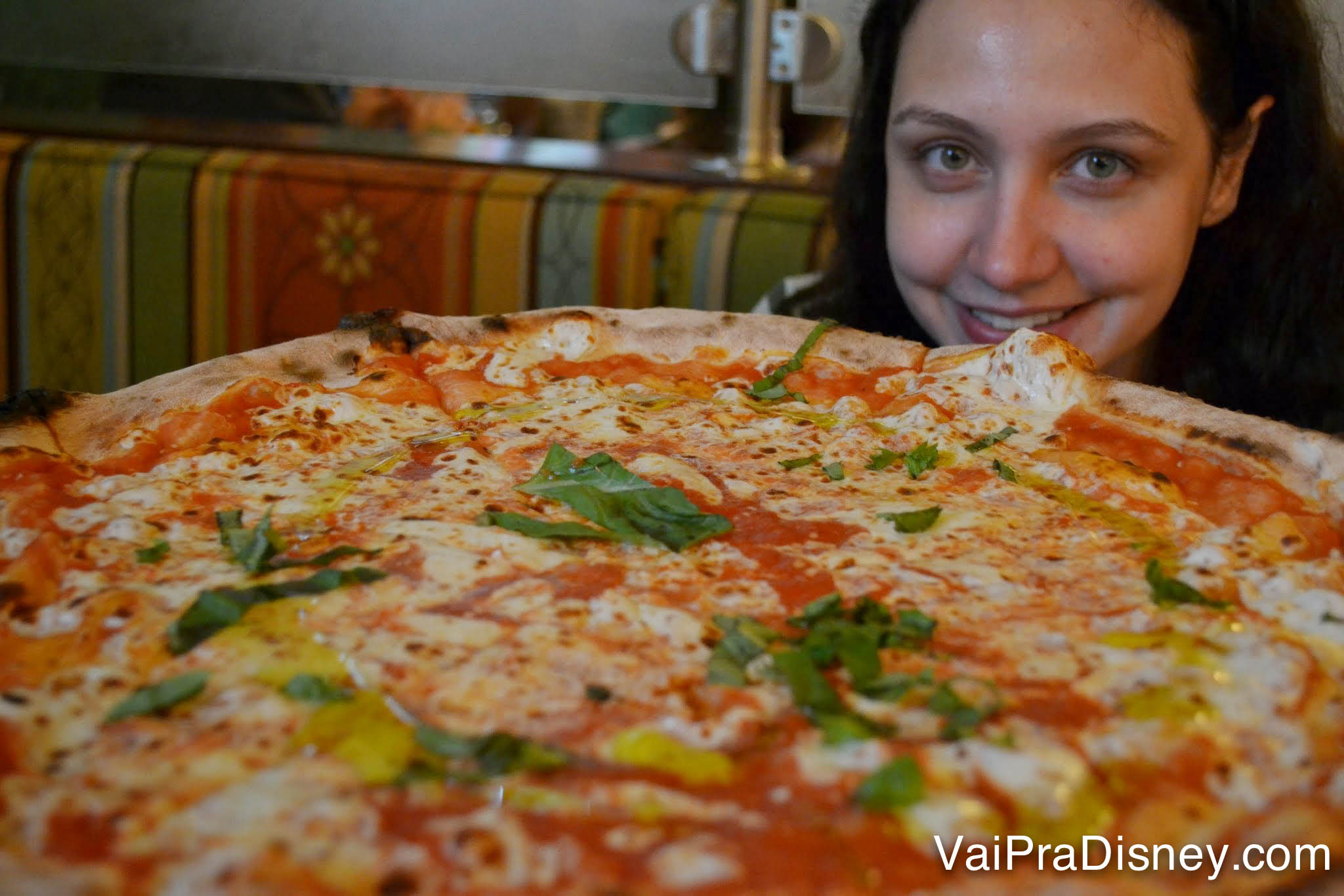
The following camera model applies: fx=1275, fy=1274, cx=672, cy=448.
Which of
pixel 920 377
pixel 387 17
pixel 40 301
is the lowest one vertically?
pixel 40 301

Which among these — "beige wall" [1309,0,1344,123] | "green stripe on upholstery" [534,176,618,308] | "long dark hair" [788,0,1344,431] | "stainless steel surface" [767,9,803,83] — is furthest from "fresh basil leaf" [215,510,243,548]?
"stainless steel surface" [767,9,803,83]

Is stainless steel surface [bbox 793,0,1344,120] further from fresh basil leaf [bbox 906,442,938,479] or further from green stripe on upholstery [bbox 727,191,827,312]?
fresh basil leaf [bbox 906,442,938,479]

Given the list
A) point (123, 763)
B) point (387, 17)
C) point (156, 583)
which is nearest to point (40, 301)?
point (387, 17)

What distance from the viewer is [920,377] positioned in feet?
5.47

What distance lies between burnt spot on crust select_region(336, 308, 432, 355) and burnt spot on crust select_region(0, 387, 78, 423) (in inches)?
14.8

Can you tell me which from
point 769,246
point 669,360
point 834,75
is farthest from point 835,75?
point 669,360

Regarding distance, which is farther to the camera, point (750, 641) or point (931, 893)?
point (750, 641)

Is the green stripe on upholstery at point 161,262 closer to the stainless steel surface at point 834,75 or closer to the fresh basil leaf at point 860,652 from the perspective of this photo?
the stainless steel surface at point 834,75

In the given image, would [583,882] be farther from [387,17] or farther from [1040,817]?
[387,17]

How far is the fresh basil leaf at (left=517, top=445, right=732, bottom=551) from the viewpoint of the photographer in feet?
4.05

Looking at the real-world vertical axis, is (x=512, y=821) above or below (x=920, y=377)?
below

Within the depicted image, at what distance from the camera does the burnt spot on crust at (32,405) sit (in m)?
1.39

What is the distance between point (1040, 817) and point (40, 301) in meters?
3.08

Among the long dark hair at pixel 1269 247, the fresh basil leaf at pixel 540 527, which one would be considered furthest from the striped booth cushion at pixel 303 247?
the fresh basil leaf at pixel 540 527
